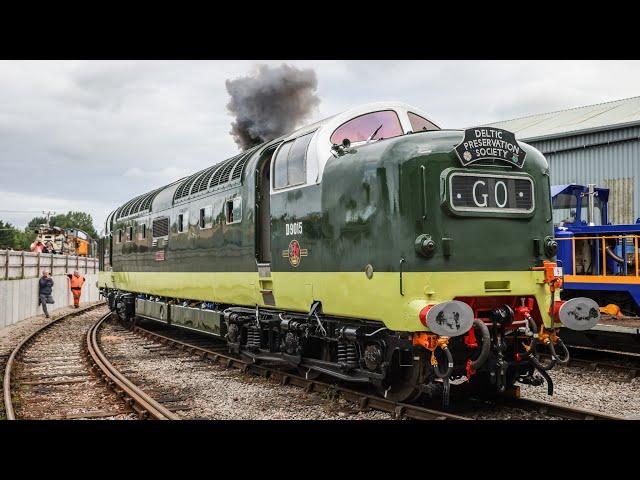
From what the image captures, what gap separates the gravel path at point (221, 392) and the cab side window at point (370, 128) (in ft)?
11.7

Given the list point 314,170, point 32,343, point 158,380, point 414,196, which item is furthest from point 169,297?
point 414,196

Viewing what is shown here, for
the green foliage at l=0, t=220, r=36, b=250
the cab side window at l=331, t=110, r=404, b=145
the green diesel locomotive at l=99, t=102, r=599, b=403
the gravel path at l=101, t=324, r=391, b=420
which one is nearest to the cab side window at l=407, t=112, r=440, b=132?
the green diesel locomotive at l=99, t=102, r=599, b=403

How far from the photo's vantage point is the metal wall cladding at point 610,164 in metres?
19.4

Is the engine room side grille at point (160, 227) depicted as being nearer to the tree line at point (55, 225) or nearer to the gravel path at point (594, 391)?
the gravel path at point (594, 391)

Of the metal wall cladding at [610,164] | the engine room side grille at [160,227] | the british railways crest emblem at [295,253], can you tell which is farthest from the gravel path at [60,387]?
the metal wall cladding at [610,164]

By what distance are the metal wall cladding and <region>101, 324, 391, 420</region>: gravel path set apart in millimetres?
14088

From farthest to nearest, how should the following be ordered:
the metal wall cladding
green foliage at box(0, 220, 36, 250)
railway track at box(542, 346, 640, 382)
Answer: green foliage at box(0, 220, 36, 250) → the metal wall cladding → railway track at box(542, 346, 640, 382)

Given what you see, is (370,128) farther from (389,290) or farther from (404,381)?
(404,381)

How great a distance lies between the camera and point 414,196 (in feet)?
23.2

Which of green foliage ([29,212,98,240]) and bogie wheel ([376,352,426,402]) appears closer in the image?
bogie wheel ([376,352,426,402])

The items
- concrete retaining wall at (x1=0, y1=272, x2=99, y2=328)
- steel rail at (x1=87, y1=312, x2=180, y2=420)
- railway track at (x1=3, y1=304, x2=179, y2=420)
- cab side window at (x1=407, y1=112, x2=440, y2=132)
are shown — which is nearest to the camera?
steel rail at (x1=87, y1=312, x2=180, y2=420)

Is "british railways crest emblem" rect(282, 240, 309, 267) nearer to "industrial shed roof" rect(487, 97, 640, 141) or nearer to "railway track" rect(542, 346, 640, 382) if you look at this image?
"railway track" rect(542, 346, 640, 382)

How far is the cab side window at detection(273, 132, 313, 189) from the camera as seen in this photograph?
888cm
